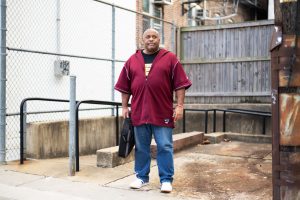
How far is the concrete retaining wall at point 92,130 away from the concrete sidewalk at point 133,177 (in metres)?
0.29

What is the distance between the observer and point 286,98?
3.52 meters

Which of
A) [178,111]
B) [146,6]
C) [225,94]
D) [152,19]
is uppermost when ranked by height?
[146,6]

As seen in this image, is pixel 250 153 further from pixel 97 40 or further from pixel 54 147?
pixel 97 40

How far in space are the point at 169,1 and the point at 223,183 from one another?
10452mm

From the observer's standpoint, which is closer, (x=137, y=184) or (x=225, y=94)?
(x=137, y=184)

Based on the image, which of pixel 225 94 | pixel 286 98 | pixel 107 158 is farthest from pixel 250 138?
pixel 286 98

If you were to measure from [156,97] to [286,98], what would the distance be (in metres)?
1.68

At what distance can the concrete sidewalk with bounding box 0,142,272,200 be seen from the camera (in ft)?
15.6

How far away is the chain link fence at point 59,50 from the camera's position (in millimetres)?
8484

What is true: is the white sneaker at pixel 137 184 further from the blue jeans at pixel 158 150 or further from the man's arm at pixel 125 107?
the man's arm at pixel 125 107

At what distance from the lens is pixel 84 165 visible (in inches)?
249

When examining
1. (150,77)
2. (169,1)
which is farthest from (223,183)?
(169,1)

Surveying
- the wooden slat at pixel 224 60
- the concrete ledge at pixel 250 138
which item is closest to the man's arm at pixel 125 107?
the concrete ledge at pixel 250 138

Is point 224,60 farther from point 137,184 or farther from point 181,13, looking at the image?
point 137,184
